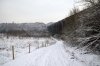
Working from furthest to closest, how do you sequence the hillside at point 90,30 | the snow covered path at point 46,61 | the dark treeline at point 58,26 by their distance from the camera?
the dark treeline at point 58,26 → the snow covered path at point 46,61 → the hillside at point 90,30

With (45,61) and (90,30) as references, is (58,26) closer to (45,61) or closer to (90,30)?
(90,30)

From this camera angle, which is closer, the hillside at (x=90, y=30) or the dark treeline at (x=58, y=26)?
the hillside at (x=90, y=30)

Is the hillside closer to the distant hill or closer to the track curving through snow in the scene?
the track curving through snow

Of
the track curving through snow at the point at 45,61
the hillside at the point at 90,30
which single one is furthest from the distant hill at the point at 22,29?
the hillside at the point at 90,30

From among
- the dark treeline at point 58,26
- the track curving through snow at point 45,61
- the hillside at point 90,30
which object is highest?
the dark treeline at point 58,26

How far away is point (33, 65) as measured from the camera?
507cm

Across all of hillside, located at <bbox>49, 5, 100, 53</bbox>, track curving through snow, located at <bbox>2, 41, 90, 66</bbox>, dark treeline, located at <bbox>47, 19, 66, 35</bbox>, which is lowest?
track curving through snow, located at <bbox>2, 41, 90, 66</bbox>

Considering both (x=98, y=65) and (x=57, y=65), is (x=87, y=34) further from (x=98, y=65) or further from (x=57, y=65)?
(x=57, y=65)

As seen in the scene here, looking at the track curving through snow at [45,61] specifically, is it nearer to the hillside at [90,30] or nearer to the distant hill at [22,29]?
the hillside at [90,30]

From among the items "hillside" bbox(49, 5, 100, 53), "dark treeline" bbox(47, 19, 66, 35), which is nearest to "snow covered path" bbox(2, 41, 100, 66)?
"hillside" bbox(49, 5, 100, 53)

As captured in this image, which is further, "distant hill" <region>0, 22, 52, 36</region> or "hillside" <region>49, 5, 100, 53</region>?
"distant hill" <region>0, 22, 52, 36</region>

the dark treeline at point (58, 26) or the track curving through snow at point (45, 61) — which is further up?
the dark treeline at point (58, 26)

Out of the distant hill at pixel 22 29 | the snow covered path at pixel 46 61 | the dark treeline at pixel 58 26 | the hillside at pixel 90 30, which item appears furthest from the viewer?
the distant hill at pixel 22 29

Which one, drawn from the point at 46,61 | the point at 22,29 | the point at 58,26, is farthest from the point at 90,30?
the point at 22,29
